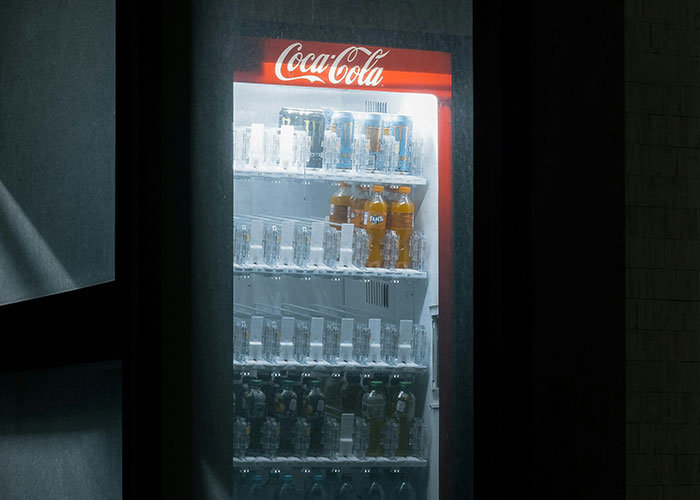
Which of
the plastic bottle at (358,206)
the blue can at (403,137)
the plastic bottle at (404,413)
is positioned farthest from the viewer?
the blue can at (403,137)

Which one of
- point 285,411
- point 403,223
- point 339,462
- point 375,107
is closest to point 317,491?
point 339,462

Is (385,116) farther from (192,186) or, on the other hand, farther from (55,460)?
(55,460)

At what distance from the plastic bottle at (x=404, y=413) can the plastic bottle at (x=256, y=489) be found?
0.50 metres

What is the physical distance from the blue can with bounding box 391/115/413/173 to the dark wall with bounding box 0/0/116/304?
3.43ft

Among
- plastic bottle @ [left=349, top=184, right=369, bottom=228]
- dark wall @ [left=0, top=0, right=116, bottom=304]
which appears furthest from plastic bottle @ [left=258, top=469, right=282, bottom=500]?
plastic bottle @ [left=349, top=184, right=369, bottom=228]

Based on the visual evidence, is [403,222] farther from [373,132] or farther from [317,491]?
[317,491]

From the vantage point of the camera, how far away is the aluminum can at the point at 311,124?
2516 mm

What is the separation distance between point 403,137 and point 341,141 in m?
0.27

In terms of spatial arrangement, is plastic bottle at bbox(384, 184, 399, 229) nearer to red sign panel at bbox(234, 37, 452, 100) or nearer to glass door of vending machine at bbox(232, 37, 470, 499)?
glass door of vending machine at bbox(232, 37, 470, 499)

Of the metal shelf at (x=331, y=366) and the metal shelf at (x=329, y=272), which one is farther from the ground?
the metal shelf at (x=329, y=272)

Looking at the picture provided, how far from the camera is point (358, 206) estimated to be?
8.45 feet

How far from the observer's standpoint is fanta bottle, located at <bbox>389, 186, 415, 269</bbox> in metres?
2.74

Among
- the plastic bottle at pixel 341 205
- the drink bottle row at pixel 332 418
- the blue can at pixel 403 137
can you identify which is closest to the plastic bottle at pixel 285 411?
the drink bottle row at pixel 332 418

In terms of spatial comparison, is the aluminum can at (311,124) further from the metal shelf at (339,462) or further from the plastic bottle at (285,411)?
the metal shelf at (339,462)
